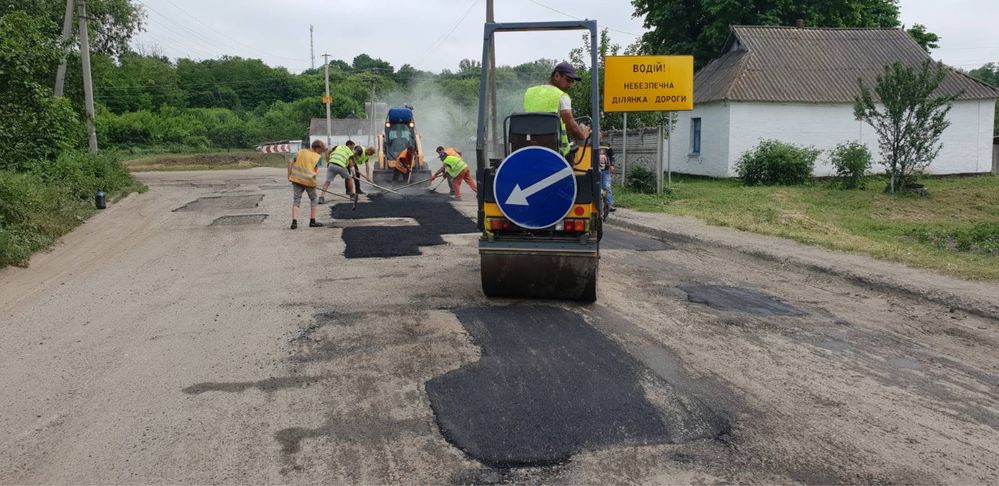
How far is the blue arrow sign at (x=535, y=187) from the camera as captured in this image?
21.3 ft

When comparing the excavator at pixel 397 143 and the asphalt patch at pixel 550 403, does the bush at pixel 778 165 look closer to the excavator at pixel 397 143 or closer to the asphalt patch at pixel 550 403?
the excavator at pixel 397 143

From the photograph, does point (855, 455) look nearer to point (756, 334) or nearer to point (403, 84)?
point (756, 334)

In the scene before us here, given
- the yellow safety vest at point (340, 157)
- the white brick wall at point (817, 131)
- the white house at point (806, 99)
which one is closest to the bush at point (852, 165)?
the white brick wall at point (817, 131)

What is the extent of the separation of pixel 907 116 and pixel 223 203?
16.6 metres

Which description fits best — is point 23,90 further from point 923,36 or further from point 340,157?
point 923,36

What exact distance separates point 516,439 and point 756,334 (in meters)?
3.02

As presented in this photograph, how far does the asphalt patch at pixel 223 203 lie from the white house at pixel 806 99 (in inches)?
512

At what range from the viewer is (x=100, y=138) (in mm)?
32906

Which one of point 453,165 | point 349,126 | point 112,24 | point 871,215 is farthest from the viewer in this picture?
point 349,126

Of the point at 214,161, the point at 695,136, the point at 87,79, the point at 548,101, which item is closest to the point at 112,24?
the point at 214,161

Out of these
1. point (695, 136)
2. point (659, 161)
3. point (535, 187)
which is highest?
point (695, 136)

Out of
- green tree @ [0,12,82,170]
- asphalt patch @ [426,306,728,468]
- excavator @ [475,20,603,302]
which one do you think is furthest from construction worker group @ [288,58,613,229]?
green tree @ [0,12,82,170]

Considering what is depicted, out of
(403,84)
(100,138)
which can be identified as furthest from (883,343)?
(403,84)

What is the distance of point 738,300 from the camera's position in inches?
304
